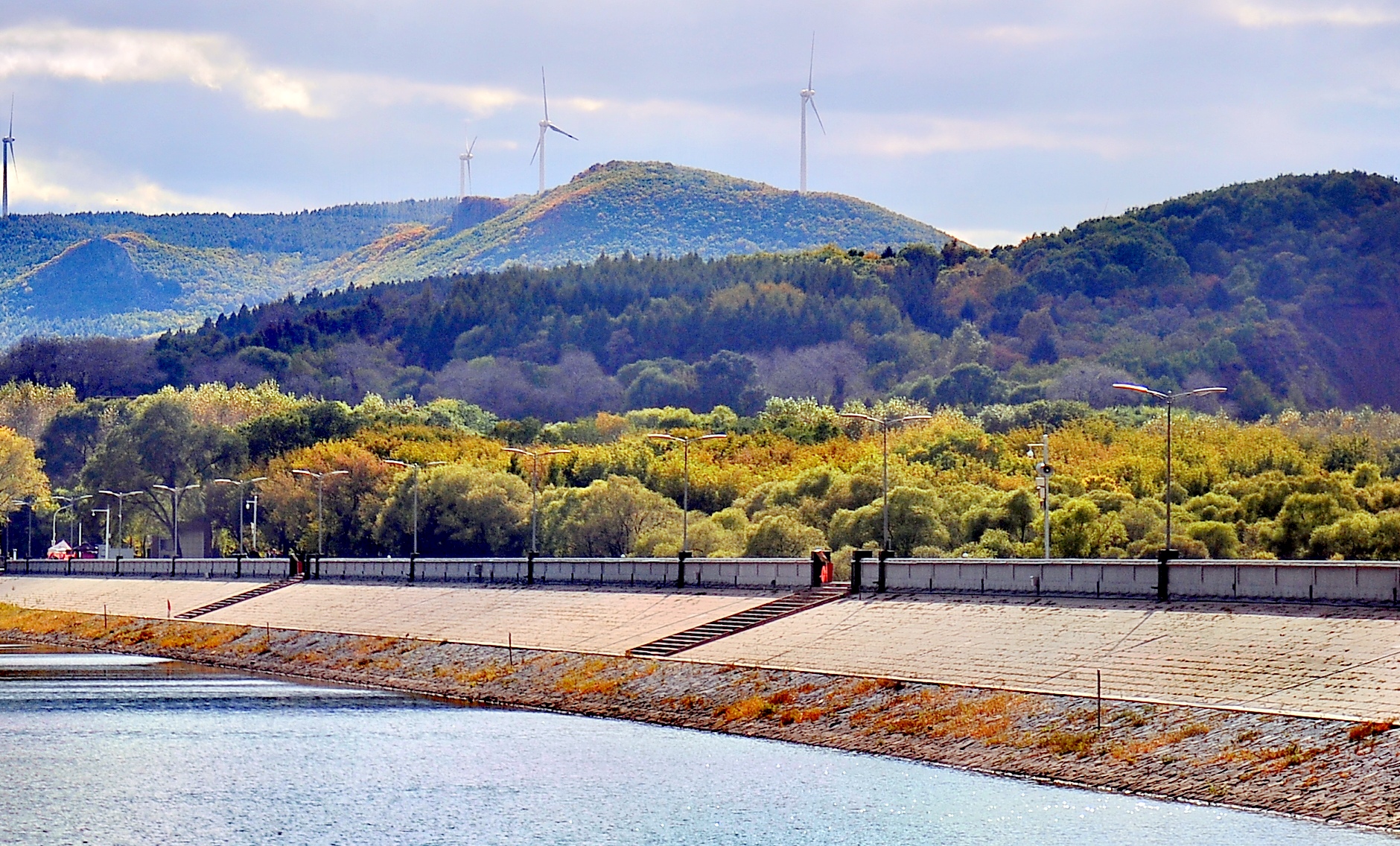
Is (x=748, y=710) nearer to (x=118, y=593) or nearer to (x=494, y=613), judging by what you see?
(x=494, y=613)

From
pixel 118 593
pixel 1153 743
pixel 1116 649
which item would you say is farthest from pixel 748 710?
pixel 118 593

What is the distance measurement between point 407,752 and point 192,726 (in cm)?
1234

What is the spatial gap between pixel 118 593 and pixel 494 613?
58904 mm

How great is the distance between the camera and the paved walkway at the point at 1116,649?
183 feet

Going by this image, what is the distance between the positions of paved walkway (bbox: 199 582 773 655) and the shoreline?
10.8 feet

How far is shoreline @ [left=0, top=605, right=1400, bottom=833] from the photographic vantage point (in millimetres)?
47844

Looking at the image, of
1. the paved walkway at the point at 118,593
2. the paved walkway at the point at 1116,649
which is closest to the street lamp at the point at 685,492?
Answer: the paved walkway at the point at 1116,649

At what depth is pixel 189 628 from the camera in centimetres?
12012

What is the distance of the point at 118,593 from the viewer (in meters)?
152

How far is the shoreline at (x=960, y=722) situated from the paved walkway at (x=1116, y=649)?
1589 mm

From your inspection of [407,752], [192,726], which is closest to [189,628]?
[192,726]

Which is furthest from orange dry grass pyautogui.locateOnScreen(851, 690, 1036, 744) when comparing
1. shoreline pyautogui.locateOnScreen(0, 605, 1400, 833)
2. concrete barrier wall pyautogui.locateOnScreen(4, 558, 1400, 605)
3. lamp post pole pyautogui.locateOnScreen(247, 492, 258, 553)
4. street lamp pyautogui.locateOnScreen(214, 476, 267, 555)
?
street lamp pyautogui.locateOnScreen(214, 476, 267, 555)

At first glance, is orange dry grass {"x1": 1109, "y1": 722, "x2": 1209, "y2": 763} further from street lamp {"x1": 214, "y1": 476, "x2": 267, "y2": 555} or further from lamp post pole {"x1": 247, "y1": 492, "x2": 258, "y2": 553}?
street lamp {"x1": 214, "y1": 476, "x2": 267, "y2": 555}

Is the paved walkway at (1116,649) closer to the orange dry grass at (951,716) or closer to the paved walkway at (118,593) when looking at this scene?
the orange dry grass at (951,716)
